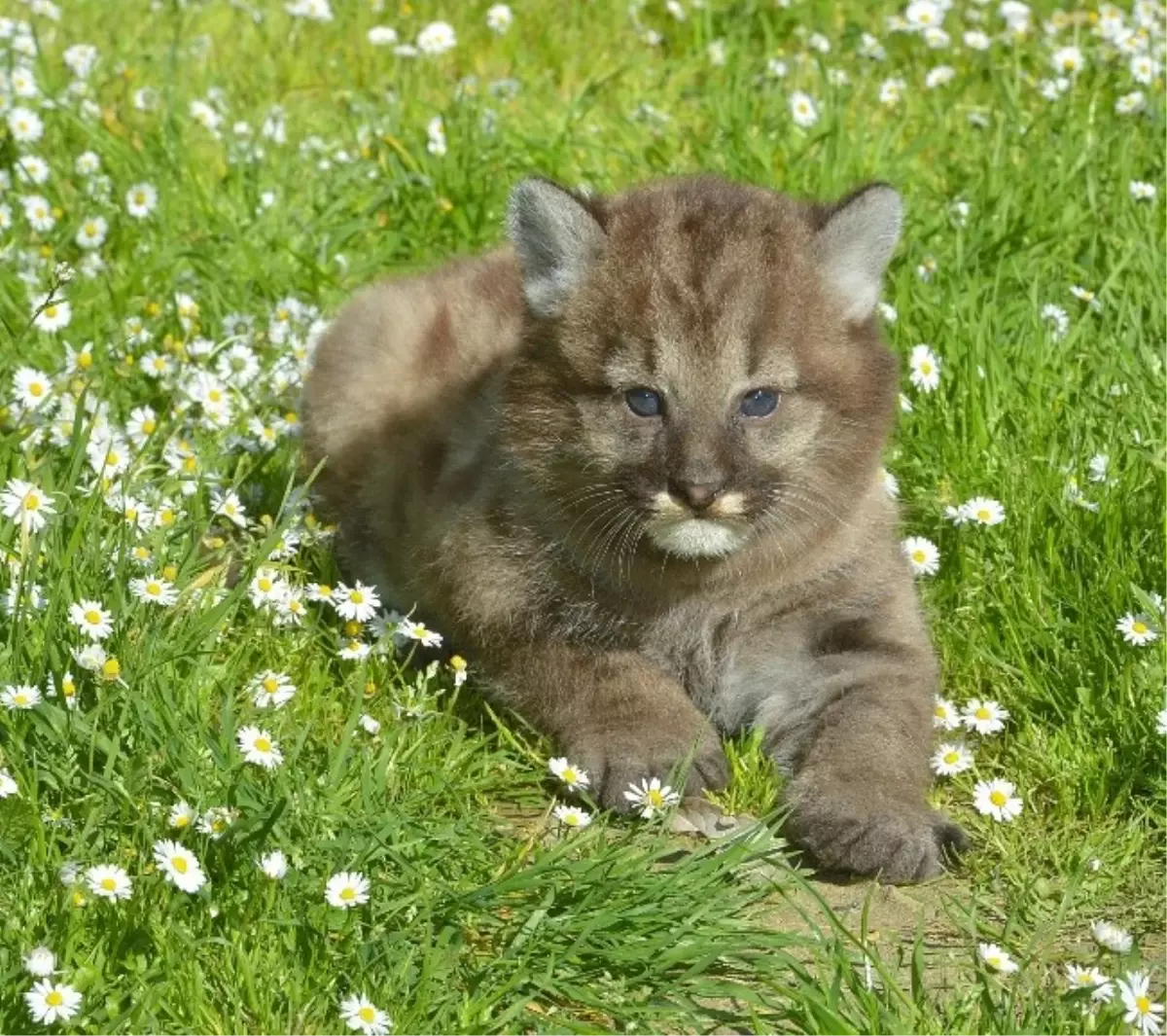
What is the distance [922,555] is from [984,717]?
25.1 inches

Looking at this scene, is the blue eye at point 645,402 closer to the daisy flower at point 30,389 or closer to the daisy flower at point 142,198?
the daisy flower at point 30,389

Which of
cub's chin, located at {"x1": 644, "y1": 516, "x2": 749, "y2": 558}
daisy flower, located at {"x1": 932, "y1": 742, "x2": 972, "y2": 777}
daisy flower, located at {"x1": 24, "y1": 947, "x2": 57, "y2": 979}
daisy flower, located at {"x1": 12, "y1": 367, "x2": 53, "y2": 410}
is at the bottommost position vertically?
daisy flower, located at {"x1": 932, "y1": 742, "x2": 972, "y2": 777}

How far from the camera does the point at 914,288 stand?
6.76 meters

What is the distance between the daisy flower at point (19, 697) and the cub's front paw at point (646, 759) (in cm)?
137

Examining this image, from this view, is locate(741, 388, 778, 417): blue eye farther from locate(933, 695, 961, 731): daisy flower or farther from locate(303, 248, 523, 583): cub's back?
locate(303, 248, 523, 583): cub's back

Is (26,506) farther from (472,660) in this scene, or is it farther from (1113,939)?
(1113,939)

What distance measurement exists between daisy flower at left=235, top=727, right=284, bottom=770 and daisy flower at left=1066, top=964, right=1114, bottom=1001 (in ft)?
5.69

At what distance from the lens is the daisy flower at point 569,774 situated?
4.99 m

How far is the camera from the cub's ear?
17.1 ft

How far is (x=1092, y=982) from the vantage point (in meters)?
4.07

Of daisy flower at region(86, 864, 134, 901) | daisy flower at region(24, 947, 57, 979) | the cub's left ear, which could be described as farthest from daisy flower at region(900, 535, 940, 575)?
daisy flower at region(24, 947, 57, 979)

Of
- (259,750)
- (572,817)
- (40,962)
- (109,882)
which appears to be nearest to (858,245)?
(572,817)

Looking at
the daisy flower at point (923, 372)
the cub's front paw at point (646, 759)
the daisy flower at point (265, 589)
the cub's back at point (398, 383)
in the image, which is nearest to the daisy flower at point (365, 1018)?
the cub's front paw at point (646, 759)

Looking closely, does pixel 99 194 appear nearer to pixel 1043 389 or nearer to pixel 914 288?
pixel 914 288
